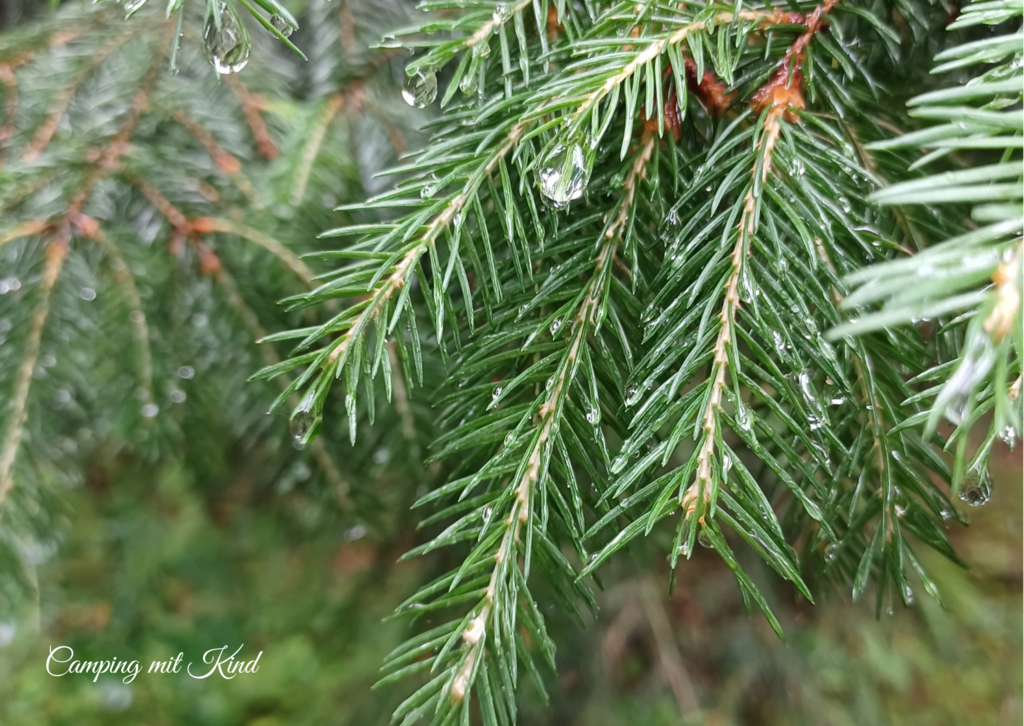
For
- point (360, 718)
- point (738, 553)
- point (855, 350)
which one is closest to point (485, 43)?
point (855, 350)

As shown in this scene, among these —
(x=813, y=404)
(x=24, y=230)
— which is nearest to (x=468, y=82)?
(x=813, y=404)

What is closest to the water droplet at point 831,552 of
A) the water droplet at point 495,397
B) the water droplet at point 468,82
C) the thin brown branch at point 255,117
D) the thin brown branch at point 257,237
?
the water droplet at point 495,397

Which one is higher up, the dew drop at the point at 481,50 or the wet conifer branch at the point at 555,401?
the dew drop at the point at 481,50

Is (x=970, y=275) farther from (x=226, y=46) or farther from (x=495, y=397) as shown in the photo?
(x=226, y=46)

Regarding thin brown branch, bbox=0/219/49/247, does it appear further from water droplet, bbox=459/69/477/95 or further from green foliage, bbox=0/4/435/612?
water droplet, bbox=459/69/477/95

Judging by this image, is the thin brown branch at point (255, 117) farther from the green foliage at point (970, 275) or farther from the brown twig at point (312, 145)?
the green foliage at point (970, 275)

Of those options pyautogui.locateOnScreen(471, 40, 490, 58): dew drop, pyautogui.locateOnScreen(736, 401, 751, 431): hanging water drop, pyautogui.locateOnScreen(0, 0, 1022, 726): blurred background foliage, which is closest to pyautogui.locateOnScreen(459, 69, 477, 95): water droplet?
pyautogui.locateOnScreen(471, 40, 490, 58): dew drop
